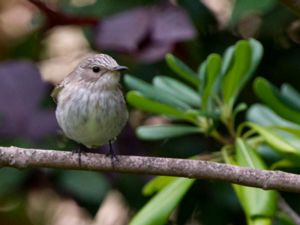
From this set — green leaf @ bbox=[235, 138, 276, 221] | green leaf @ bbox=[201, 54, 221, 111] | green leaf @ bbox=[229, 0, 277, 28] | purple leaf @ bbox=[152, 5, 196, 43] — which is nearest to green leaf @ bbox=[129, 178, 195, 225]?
green leaf @ bbox=[235, 138, 276, 221]

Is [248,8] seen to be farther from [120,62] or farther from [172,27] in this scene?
[120,62]

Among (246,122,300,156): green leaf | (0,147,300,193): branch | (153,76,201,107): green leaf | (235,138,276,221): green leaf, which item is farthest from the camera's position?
(153,76,201,107): green leaf

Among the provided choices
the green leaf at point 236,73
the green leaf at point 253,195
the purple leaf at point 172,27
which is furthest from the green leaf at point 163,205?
the purple leaf at point 172,27

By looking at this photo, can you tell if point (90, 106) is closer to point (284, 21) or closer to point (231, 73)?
point (231, 73)

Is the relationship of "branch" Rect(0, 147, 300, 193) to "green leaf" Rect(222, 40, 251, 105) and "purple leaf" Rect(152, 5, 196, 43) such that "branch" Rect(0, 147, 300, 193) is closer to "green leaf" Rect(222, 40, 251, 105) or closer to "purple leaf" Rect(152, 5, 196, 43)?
"green leaf" Rect(222, 40, 251, 105)

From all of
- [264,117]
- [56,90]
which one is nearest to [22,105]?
[56,90]

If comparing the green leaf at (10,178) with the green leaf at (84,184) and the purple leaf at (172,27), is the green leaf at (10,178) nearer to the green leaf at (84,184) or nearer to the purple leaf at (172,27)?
the green leaf at (84,184)
